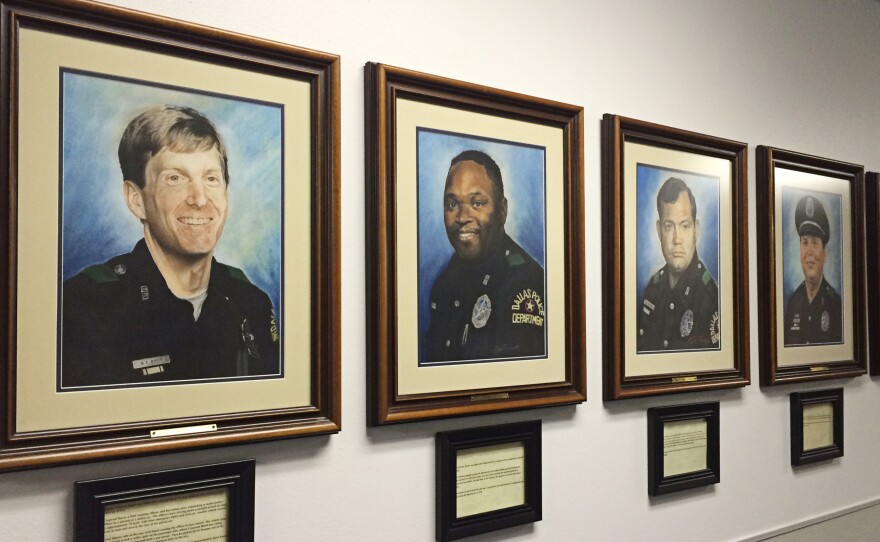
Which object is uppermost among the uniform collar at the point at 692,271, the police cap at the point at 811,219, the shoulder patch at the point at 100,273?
the police cap at the point at 811,219

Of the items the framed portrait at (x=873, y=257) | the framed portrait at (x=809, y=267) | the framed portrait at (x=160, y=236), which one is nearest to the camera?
the framed portrait at (x=160, y=236)

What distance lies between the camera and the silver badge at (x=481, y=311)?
1.43 m

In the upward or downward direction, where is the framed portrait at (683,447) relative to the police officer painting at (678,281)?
downward

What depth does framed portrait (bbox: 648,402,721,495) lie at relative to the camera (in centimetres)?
175

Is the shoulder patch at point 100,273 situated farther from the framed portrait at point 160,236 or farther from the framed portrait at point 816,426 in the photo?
the framed portrait at point 816,426

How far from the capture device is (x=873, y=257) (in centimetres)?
237

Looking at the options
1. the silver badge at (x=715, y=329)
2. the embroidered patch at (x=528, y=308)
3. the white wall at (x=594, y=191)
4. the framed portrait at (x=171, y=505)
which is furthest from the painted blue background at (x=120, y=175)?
the silver badge at (x=715, y=329)

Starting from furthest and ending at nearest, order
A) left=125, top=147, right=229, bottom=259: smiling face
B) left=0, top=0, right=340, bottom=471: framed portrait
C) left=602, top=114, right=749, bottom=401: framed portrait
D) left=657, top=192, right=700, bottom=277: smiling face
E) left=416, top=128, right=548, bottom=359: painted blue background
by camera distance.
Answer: left=657, top=192, right=700, bottom=277: smiling face, left=602, top=114, right=749, bottom=401: framed portrait, left=416, top=128, right=548, bottom=359: painted blue background, left=125, top=147, right=229, bottom=259: smiling face, left=0, top=0, right=340, bottom=471: framed portrait

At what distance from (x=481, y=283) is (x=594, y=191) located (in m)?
0.41

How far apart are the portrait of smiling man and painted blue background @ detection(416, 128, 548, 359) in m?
0.32

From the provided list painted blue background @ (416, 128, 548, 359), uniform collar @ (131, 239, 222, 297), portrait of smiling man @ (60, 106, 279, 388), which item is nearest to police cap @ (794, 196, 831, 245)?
painted blue background @ (416, 128, 548, 359)

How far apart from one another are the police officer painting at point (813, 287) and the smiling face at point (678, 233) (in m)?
0.45

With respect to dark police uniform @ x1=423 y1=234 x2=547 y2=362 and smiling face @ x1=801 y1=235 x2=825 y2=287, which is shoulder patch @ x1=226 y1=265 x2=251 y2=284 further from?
smiling face @ x1=801 y1=235 x2=825 y2=287

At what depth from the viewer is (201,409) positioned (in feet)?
3.64
